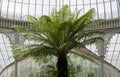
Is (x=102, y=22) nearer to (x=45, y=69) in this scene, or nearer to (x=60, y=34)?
(x=45, y=69)

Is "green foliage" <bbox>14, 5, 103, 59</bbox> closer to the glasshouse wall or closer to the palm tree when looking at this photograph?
the palm tree

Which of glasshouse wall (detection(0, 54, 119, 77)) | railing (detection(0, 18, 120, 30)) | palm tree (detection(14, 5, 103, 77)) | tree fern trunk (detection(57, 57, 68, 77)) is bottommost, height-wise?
glasshouse wall (detection(0, 54, 119, 77))

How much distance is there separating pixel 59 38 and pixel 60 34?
27cm

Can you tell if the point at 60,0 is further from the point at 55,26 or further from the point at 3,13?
the point at 55,26

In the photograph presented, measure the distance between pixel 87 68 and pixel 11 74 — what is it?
6.94 meters

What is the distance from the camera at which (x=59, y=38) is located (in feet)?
60.1

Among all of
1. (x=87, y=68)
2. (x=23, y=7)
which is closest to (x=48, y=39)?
(x=87, y=68)

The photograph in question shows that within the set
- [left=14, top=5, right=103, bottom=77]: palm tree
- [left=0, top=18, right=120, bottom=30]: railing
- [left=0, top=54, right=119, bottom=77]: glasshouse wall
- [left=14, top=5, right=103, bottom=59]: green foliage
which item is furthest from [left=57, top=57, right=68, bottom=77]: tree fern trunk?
[left=0, top=54, right=119, bottom=77]: glasshouse wall

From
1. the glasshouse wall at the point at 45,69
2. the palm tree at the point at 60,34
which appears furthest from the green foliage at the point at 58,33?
the glasshouse wall at the point at 45,69

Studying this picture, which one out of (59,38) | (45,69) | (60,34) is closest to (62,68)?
(59,38)

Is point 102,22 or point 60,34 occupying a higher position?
point 102,22

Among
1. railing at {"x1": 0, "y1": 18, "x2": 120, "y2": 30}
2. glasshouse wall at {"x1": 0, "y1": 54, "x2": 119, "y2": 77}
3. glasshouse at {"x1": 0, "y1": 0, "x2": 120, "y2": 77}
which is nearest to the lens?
glasshouse at {"x1": 0, "y1": 0, "x2": 120, "y2": 77}

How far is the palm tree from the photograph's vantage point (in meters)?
18.1

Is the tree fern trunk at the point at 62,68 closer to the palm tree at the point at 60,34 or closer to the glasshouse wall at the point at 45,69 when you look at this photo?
the palm tree at the point at 60,34
